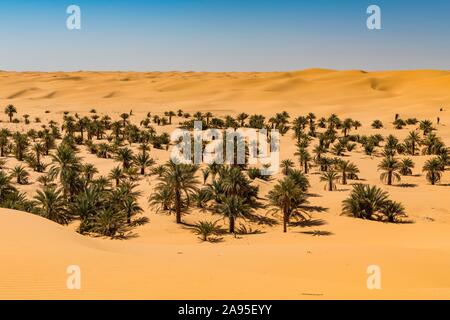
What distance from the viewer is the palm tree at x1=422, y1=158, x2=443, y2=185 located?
35969 millimetres

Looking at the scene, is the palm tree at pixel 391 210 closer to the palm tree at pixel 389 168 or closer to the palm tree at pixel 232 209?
the palm tree at pixel 389 168

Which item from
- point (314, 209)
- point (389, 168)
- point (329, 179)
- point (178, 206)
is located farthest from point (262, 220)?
point (389, 168)

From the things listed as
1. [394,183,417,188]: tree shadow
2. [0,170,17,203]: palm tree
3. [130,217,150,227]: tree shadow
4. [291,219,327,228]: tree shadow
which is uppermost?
[0,170,17,203]: palm tree

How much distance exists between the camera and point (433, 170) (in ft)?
119

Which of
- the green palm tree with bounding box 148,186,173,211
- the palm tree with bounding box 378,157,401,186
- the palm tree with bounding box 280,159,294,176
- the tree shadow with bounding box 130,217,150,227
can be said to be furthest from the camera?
the palm tree with bounding box 280,159,294,176

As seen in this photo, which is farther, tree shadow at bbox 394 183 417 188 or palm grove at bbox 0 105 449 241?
tree shadow at bbox 394 183 417 188

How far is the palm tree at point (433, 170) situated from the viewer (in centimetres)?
3597

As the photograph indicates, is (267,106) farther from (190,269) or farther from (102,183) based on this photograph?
(190,269)

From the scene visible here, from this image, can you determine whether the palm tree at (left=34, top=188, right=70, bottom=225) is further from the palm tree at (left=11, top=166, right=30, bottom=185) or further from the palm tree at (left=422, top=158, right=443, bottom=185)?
the palm tree at (left=422, top=158, right=443, bottom=185)

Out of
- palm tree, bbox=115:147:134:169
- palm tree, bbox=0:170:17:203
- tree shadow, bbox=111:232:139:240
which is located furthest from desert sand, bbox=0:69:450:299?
palm tree, bbox=0:170:17:203

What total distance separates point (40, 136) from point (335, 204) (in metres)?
38.8

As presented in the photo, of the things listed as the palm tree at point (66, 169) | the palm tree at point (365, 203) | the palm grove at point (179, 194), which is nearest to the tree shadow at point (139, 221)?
the palm grove at point (179, 194)

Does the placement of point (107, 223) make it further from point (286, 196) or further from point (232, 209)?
point (286, 196)

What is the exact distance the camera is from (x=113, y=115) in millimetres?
82312
